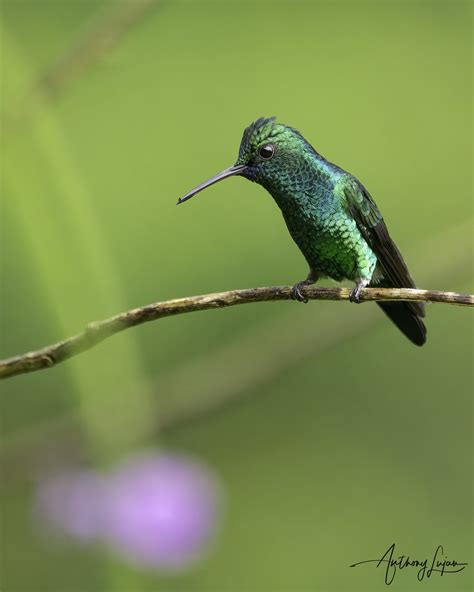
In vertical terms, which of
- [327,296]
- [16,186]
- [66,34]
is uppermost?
[66,34]

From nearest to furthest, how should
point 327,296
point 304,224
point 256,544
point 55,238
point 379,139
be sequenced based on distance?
point 327,296
point 304,224
point 55,238
point 256,544
point 379,139

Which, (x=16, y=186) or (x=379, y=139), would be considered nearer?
(x=16, y=186)

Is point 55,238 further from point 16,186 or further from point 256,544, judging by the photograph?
point 256,544

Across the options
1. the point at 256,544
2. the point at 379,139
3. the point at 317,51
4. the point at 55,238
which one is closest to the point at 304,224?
the point at 55,238

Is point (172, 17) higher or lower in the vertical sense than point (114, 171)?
higher

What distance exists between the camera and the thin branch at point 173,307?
118cm

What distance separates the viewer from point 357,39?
4.93 metres

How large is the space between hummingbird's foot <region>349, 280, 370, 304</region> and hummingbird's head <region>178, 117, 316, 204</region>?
0.65 ft

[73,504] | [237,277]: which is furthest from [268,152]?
[237,277]

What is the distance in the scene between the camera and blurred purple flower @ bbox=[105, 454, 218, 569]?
1.67 m

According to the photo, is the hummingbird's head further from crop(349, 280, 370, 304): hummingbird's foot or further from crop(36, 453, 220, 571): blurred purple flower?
crop(36, 453, 220, 571): blurred purple flower

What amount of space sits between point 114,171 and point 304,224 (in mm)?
3228

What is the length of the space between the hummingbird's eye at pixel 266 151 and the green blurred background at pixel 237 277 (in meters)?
0.51

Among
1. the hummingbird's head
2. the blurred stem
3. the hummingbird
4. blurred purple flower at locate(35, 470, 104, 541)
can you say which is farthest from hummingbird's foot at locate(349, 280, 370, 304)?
the blurred stem
